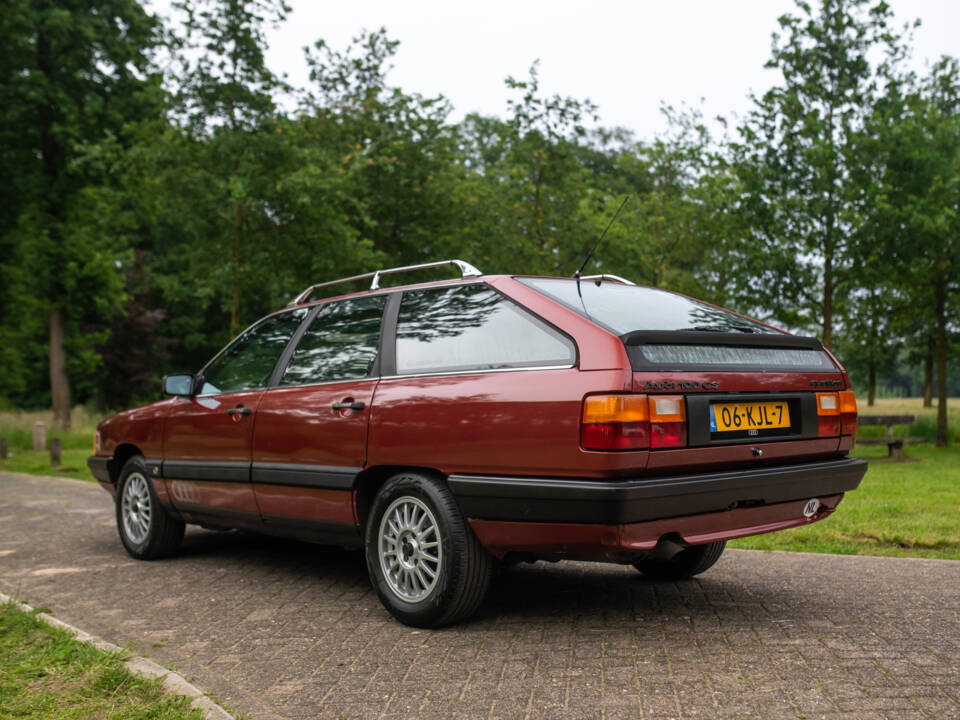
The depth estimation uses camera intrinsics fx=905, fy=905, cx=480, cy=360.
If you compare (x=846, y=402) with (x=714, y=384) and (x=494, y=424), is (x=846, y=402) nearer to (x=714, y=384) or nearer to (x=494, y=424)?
(x=714, y=384)

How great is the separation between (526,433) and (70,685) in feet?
6.94

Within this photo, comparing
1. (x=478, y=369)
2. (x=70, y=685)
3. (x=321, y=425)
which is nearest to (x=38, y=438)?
(x=321, y=425)

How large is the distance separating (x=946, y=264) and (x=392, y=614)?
1644 cm

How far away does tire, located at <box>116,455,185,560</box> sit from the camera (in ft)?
20.9

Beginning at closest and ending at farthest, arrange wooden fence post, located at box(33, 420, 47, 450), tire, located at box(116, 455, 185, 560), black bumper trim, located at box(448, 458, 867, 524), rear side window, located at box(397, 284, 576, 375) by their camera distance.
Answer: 1. black bumper trim, located at box(448, 458, 867, 524)
2. rear side window, located at box(397, 284, 576, 375)
3. tire, located at box(116, 455, 185, 560)
4. wooden fence post, located at box(33, 420, 47, 450)

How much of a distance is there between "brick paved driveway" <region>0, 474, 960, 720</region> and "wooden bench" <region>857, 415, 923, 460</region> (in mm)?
10394

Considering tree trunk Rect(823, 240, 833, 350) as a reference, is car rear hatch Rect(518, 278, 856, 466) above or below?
below

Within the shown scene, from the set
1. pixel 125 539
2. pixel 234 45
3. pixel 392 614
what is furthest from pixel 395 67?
pixel 392 614

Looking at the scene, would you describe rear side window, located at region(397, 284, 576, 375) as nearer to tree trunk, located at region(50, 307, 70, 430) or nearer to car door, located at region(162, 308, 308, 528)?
car door, located at region(162, 308, 308, 528)

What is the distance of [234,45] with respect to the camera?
1502 centimetres

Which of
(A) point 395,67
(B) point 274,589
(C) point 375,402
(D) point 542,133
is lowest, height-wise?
(B) point 274,589

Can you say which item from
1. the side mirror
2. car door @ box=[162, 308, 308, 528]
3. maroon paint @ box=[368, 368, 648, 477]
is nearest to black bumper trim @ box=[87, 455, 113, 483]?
car door @ box=[162, 308, 308, 528]

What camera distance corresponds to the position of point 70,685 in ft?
11.9

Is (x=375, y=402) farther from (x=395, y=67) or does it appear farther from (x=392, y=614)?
(x=395, y=67)
